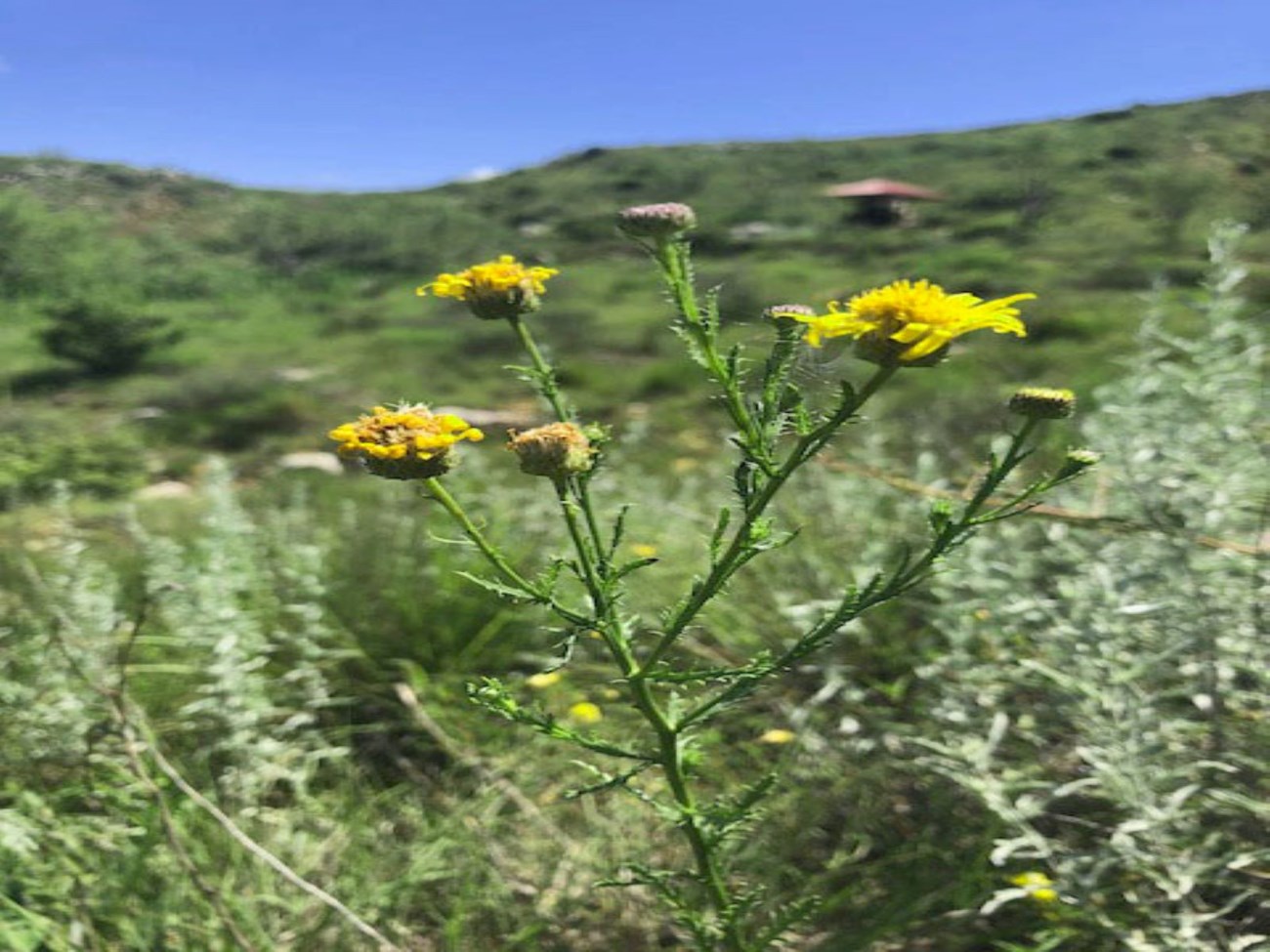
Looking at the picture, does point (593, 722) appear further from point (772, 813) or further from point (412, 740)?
point (772, 813)

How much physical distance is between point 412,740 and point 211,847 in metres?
0.56

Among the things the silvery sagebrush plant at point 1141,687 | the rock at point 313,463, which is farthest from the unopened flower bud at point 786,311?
the rock at point 313,463

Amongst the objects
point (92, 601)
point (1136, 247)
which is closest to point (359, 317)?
point (1136, 247)

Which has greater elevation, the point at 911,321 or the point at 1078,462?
the point at 911,321

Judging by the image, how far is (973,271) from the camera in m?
17.2

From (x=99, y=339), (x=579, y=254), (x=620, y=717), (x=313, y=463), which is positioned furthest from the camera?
(x=579, y=254)

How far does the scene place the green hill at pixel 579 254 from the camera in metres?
11.6

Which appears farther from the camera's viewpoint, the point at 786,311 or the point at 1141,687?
the point at 1141,687

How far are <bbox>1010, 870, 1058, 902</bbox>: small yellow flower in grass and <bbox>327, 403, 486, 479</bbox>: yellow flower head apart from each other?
1072 millimetres

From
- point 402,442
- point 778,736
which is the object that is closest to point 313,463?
point 778,736

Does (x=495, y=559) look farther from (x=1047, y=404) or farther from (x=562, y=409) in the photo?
(x=1047, y=404)

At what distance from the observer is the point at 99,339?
15.4 m

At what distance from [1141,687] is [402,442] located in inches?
59.1

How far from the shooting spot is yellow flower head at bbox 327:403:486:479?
0.90 metres
